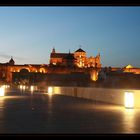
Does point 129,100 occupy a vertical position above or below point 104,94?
below

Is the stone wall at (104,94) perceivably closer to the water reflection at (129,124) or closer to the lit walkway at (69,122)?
the lit walkway at (69,122)

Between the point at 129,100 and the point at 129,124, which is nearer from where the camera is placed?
the point at 129,124

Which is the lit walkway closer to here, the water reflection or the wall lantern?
the water reflection

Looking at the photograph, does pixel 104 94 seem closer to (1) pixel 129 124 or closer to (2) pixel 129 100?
(2) pixel 129 100

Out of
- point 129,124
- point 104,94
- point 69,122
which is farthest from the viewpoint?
point 104,94

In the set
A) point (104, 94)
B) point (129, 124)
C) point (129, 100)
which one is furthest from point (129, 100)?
point (104, 94)

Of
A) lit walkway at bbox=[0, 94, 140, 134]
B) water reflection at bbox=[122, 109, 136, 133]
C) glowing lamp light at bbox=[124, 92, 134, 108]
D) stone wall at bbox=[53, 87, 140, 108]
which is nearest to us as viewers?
lit walkway at bbox=[0, 94, 140, 134]

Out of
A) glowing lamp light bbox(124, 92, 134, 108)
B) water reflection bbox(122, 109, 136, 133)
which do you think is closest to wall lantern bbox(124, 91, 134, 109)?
glowing lamp light bbox(124, 92, 134, 108)

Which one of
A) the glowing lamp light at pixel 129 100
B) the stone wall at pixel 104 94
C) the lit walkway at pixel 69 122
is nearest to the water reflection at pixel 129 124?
the lit walkway at pixel 69 122
